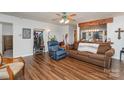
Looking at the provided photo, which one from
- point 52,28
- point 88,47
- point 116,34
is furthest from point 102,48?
point 52,28

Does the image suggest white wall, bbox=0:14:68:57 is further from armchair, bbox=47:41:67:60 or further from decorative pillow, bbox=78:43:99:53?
decorative pillow, bbox=78:43:99:53

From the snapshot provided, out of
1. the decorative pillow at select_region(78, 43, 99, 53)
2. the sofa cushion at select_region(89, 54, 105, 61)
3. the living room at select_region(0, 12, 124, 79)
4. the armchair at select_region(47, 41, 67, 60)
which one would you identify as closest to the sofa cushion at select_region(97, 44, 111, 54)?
the decorative pillow at select_region(78, 43, 99, 53)

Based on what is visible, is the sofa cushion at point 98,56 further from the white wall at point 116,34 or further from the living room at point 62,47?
the white wall at point 116,34

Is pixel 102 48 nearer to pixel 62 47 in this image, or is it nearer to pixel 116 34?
pixel 116 34

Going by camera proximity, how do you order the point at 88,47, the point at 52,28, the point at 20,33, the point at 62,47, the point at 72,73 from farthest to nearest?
the point at 52,28 < the point at 62,47 < the point at 20,33 < the point at 88,47 < the point at 72,73

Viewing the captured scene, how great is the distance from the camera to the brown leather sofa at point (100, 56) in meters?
3.92

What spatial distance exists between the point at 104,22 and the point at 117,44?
141 centimetres

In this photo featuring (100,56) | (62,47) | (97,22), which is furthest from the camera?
(62,47)

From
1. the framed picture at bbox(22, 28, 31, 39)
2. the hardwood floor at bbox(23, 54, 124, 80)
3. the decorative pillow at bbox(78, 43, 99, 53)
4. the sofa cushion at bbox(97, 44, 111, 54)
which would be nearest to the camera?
the hardwood floor at bbox(23, 54, 124, 80)

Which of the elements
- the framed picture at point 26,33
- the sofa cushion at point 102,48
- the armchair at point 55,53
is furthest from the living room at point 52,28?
the sofa cushion at point 102,48

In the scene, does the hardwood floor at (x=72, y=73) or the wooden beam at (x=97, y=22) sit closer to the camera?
the hardwood floor at (x=72, y=73)

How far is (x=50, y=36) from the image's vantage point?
831 centimetres

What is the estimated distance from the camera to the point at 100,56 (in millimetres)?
4152

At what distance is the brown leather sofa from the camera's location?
3.92 meters
